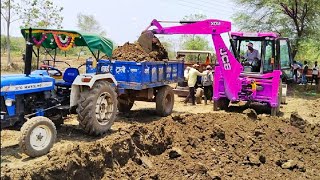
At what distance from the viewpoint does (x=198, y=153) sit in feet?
23.1

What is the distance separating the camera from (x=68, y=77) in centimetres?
764

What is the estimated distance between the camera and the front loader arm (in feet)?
34.6

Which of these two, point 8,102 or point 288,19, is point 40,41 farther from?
point 288,19

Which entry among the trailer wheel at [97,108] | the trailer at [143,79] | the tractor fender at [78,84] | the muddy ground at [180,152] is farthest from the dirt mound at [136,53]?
the tractor fender at [78,84]

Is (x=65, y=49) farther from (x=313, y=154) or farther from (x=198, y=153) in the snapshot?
(x=313, y=154)

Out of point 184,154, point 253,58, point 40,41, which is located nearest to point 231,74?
point 253,58

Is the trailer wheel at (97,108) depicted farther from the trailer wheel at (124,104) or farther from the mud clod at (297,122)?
the mud clod at (297,122)

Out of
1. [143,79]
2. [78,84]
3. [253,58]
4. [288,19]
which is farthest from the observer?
[288,19]

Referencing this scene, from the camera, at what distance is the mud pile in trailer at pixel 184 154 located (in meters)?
5.60

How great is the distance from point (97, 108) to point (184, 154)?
1.87 m

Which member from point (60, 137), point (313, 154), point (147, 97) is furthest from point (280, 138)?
point (60, 137)

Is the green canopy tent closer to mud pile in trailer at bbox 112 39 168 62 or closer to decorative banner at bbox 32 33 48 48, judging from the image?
decorative banner at bbox 32 33 48 48

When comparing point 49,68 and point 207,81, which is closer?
point 49,68

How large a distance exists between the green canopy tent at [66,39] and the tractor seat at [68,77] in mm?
508
